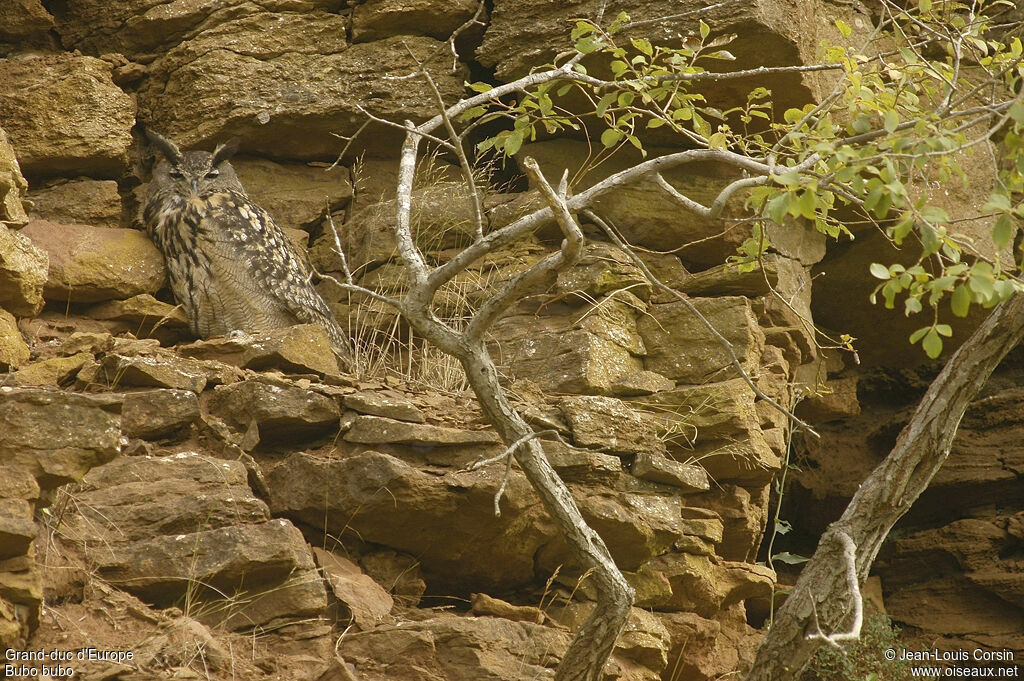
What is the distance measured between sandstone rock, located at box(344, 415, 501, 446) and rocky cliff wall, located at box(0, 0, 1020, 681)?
0.09 ft

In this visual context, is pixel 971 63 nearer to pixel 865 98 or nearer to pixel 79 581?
pixel 865 98

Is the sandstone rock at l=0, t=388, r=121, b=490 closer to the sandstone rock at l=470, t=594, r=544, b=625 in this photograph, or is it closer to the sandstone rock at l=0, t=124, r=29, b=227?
the sandstone rock at l=0, t=124, r=29, b=227

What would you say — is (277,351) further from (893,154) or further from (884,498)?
(893,154)

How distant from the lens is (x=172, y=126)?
7715 mm

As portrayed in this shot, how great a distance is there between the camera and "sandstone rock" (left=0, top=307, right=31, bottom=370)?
557cm

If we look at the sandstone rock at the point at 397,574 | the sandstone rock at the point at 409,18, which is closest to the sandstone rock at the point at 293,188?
the sandstone rock at the point at 409,18

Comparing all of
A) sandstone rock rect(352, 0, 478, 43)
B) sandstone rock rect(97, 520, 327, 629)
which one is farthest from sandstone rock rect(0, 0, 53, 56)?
sandstone rock rect(97, 520, 327, 629)

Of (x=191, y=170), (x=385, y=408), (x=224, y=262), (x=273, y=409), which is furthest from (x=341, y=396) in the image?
(x=191, y=170)

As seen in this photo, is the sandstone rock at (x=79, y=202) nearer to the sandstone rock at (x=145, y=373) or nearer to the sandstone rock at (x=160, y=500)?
the sandstone rock at (x=145, y=373)

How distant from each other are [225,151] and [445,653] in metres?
4.11

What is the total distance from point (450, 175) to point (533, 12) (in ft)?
4.55

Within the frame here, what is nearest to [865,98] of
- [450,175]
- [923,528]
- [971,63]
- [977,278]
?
[977,278]

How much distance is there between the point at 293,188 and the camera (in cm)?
797

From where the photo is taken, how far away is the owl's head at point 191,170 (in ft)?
23.1
